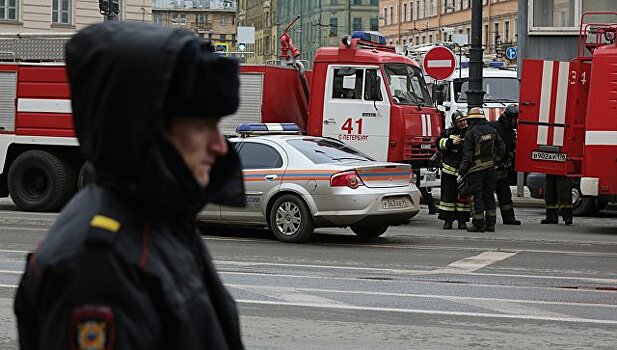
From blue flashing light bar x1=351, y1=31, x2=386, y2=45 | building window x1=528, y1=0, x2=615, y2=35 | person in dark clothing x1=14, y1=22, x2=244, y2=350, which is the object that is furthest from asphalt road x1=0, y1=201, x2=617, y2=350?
building window x1=528, y1=0, x2=615, y2=35

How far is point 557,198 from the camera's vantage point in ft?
62.1

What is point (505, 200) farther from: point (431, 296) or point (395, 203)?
point (431, 296)

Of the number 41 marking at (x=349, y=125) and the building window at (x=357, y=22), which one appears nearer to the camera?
the number 41 marking at (x=349, y=125)

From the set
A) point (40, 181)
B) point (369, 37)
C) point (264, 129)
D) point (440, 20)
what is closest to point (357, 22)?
point (440, 20)

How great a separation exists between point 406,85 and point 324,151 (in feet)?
16.5

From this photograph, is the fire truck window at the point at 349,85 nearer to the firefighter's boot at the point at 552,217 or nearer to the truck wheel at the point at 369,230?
the firefighter's boot at the point at 552,217

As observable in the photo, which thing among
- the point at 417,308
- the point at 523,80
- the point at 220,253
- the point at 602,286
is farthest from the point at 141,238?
the point at 523,80

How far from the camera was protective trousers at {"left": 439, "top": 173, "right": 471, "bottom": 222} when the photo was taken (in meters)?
17.4

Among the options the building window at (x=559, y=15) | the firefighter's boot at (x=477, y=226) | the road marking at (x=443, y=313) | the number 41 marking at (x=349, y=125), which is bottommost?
the firefighter's boot at (x=477, y=226)

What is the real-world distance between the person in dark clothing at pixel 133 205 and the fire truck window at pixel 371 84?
17224 millimetres

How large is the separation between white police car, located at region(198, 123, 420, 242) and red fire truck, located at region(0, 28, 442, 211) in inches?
155

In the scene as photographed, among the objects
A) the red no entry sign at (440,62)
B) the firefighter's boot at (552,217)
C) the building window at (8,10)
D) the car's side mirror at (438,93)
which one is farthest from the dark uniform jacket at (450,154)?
the building window at (8,10)

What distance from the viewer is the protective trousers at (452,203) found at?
17391mm

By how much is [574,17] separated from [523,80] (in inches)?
310
